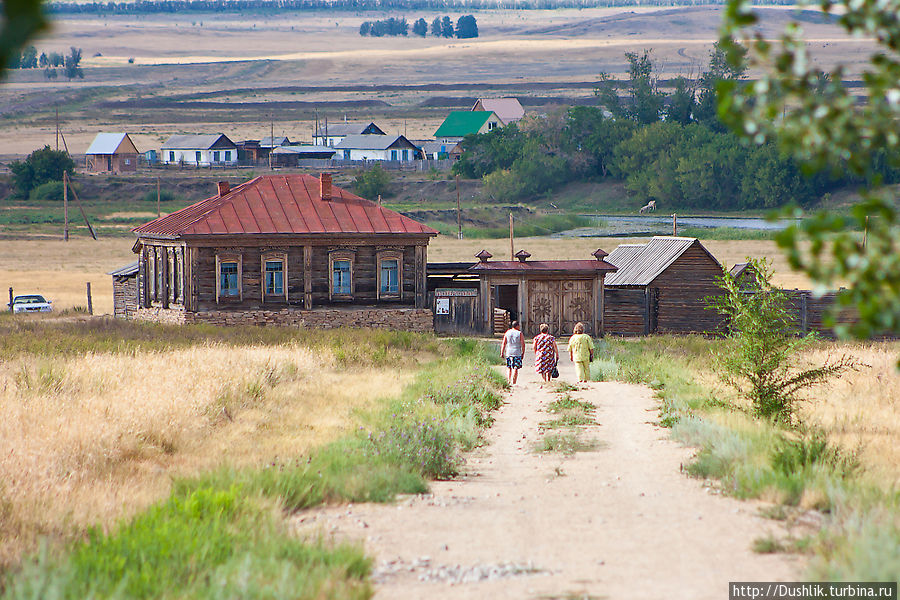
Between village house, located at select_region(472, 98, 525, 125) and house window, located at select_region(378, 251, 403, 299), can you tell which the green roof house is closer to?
village house, located at select_region(472, 98, 525, 125)

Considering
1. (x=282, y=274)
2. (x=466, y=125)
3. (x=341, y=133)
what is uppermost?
(x=466, y=125)

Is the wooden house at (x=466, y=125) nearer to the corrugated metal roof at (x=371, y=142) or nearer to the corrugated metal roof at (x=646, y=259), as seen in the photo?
the corrugated metal roof at (x=371, y=142)

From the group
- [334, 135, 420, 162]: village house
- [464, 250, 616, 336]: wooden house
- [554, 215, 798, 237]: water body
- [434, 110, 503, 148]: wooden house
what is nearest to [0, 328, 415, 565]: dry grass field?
[464, 250, 616, 336]: wooden house

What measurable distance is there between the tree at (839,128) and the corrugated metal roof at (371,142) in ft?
381

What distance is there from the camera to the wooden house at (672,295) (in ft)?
109

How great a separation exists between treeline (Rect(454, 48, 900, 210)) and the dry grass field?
8258 cm

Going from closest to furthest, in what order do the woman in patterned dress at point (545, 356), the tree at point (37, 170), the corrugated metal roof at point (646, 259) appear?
the woman in patterned dress at point (545, 356) → the corrugated metal roof at point (646, 259) → the tree at point (37, 170)

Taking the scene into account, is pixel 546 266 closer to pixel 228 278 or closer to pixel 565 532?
pixel 228 278

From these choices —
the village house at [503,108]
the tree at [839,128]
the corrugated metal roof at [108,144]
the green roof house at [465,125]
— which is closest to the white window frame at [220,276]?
the tree at [839,128]

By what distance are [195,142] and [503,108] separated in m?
47.3

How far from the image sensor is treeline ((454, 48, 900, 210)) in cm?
9650

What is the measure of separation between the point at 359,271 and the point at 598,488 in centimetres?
2310

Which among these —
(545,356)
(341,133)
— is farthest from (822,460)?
(341,133)

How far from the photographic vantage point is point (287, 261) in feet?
105
